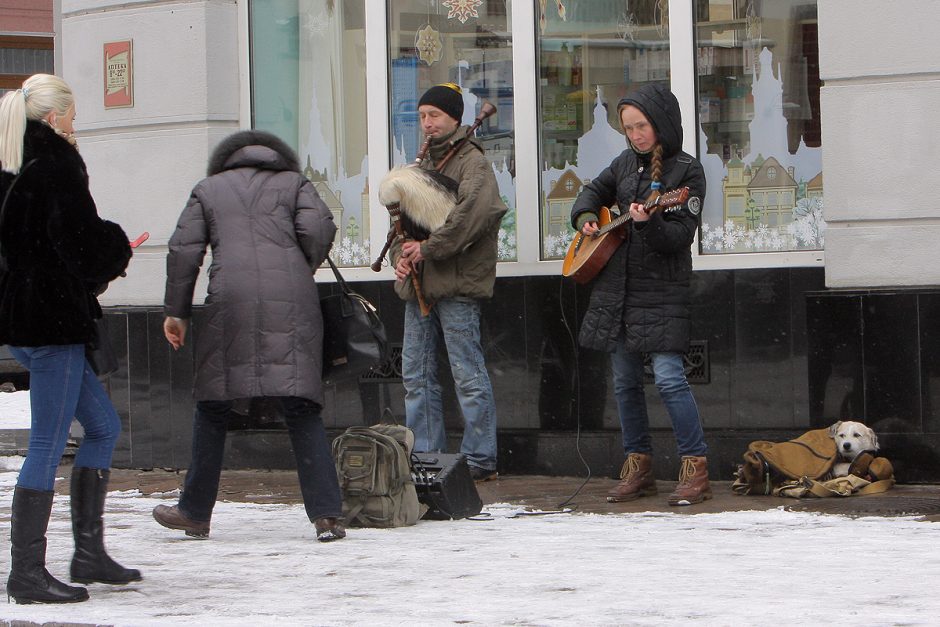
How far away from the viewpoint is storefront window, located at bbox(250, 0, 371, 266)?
9117 millimetres

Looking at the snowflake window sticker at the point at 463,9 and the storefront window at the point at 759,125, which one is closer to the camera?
the storefront window at the point at 759,125

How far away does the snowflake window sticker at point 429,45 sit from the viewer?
894 centimetres

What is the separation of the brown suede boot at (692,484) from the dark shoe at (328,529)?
1731 millimetres

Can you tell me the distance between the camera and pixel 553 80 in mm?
8633

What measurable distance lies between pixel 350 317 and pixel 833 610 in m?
2.55

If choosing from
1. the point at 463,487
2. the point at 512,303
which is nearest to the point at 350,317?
the point at 463,487

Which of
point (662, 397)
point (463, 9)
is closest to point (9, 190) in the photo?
point (662, 397)

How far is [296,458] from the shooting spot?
628cm

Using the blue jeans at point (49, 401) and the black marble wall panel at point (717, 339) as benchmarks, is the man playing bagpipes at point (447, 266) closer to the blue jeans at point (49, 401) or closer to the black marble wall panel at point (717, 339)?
the black marble wall panel at point (717, 339)

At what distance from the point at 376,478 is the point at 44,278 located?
193 cm

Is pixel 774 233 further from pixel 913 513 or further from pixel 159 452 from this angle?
pixel 159 452

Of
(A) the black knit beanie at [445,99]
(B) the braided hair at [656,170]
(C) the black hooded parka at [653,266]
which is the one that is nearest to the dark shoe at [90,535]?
(C) the black hooded parka at [653,266]

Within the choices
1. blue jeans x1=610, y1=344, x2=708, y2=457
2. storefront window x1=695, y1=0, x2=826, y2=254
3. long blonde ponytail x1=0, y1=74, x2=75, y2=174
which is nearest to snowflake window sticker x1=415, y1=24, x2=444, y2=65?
storefront window x1=695, y1=0, x2=826, y2=254

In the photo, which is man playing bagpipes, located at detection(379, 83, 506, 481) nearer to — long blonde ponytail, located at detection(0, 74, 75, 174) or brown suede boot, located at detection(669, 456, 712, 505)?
brown suede boot, located at detection(669, 456, 712, 505)
